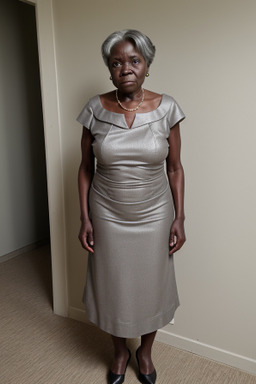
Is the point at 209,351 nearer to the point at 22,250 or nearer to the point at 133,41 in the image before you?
the point at 133,41

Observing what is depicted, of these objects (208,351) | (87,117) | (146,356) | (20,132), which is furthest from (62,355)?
(20,132)

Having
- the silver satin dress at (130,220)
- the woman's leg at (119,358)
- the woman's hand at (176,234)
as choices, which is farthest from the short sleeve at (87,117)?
the woman's leg at (119,358)

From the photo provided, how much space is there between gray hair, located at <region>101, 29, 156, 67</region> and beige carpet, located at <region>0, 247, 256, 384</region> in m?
1.54

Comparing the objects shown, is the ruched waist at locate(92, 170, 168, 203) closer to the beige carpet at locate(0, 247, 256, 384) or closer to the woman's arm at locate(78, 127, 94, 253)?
the woman's arm at locate(78, 127, 94, 253)

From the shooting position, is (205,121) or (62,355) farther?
(62,355)

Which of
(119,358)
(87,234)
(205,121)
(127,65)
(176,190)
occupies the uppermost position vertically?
(127,65)

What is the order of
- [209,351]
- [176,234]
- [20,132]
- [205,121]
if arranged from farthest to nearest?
[20,132] < [209,351] < [205,121] < [176,234]

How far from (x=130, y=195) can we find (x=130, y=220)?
4.6 inches

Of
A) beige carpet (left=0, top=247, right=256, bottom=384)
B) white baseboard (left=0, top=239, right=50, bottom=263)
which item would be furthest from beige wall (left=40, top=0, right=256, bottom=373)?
white baseboard (left=0, top=239, right=50, bottom=263)

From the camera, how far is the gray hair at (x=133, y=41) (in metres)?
1.36

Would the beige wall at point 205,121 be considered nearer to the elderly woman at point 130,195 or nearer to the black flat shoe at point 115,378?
the elderly woman at point 130,195

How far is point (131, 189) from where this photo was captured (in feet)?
4.85

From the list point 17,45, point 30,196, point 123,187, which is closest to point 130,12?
point 123,187

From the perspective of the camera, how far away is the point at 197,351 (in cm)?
199
